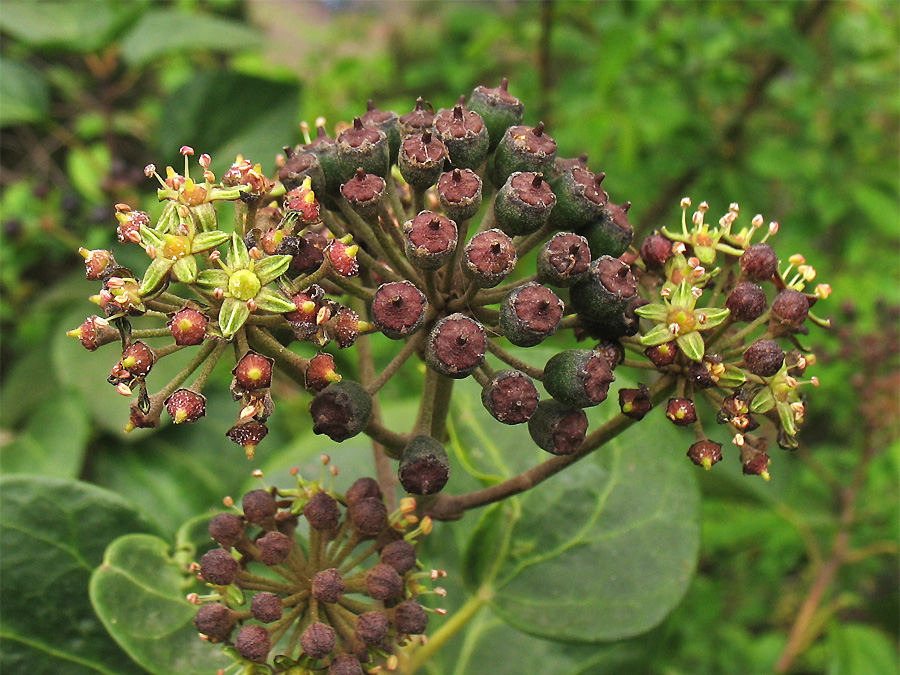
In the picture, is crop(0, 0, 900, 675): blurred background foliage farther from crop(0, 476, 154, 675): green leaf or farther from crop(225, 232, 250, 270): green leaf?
crop(225, 232, 250, 270): green leaf

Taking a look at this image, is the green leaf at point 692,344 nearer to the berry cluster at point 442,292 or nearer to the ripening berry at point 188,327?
the berry cluster at point 442,292

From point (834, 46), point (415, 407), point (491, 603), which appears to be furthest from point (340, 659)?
point (834, 46)

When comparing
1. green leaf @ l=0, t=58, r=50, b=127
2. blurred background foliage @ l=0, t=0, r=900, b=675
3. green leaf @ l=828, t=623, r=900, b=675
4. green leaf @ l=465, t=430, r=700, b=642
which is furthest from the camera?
green leaf @ l=0, t=58, r=50, b=127

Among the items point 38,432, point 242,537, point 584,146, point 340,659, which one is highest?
point 584,146

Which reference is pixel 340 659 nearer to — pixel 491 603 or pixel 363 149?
pixel 491 603

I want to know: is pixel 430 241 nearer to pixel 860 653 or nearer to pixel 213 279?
pixel 213 279

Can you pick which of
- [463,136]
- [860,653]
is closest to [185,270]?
[463,136]

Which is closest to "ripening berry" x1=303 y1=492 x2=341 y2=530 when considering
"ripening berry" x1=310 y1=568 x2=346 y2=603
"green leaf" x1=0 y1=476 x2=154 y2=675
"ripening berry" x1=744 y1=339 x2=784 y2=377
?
"ripening berry" x1=310 y1=568 x2=346 y2=603
